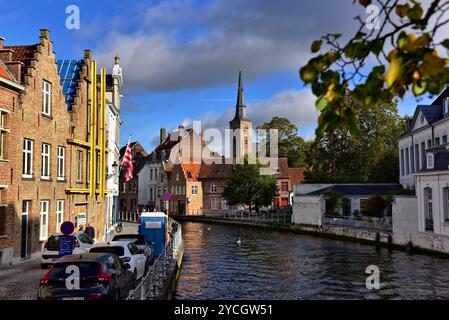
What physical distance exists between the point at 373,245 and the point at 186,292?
22723 millimetres

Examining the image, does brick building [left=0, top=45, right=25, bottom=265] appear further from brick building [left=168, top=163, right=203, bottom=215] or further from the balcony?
brick building [left=168, top=163, right=203, bottom=215]

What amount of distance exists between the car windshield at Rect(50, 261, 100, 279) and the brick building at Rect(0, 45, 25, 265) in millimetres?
10001

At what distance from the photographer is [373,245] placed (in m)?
37.3

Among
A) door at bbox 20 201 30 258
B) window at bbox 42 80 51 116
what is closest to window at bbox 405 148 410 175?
window at bbox 42 80 51 116

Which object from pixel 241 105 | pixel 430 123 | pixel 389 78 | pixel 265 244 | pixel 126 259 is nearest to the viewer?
pixel 389 78

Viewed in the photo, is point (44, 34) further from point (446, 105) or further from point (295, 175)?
point (295, 175)

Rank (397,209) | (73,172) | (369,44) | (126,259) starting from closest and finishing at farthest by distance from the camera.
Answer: (369,44)
(126,259)
(73,172)
(397,209)

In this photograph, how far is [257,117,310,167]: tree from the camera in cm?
8944

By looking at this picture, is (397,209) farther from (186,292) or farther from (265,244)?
(186,292)

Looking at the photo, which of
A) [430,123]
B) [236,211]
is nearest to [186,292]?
[430,123]

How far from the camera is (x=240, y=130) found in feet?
371

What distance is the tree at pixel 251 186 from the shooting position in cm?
6812

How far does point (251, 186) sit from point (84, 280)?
57.5 metres

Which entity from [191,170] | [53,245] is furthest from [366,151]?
[53,245]
